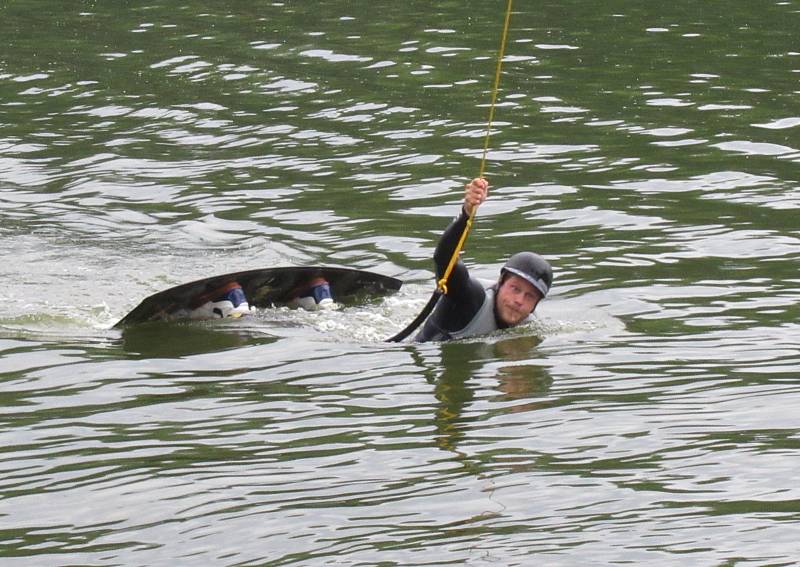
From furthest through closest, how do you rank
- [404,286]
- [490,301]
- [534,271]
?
[404,286], [490,301], [534,271]

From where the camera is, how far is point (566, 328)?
511 inches

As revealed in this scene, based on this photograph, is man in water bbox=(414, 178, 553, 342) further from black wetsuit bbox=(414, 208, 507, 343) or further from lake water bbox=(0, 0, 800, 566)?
lake water bbox=(0, 0, 800, 566)

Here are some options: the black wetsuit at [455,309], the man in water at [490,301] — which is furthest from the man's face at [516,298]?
the black wetsuit at [455,309]

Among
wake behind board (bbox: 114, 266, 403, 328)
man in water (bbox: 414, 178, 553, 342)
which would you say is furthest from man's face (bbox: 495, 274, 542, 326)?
wake behind board (bbox: 114, 266, 403, 328)

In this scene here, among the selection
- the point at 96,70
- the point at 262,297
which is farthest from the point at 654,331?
the point at 96,70

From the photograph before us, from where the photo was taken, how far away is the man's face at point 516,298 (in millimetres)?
12547

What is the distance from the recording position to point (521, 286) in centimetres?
1255

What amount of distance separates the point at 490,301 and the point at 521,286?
334mm

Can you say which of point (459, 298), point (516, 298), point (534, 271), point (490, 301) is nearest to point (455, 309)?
point (459, 298)

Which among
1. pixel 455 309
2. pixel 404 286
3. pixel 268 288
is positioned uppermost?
pixel 455 309

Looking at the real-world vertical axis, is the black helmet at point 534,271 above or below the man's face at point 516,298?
above

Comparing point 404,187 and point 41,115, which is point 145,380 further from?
point 41,115

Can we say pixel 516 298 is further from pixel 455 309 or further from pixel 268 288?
pixel 268 288

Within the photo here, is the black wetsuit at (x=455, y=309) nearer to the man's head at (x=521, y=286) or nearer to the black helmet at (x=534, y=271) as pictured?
the man's head at (x=521, y=286)
